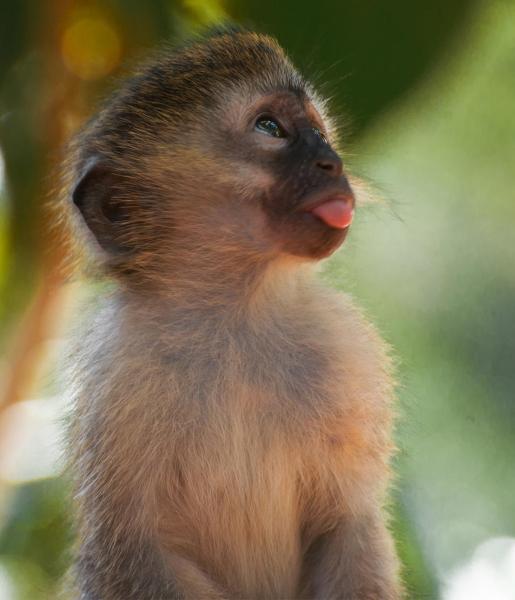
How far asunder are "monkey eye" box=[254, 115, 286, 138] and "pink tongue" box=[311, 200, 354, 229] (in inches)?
11.2

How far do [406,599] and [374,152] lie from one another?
4.51 feet

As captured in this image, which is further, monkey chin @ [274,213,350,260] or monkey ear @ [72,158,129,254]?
monkey ear @ [72,158,129,254]

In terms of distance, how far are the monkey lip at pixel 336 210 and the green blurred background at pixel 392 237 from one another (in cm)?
91

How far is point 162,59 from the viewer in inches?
129

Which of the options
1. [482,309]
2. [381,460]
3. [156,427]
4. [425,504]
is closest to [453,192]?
[482,309]

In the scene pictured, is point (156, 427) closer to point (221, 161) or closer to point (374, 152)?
point (221, 161)

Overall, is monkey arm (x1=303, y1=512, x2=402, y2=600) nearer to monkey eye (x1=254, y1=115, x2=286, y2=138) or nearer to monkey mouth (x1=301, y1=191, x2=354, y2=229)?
monkey mouth (x1=301, y1=191, x2=354, y2=229)

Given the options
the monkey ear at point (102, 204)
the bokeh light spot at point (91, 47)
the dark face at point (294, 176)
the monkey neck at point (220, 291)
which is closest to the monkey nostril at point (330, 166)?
the dark face at point (294, 176)

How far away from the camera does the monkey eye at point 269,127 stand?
3.00 m

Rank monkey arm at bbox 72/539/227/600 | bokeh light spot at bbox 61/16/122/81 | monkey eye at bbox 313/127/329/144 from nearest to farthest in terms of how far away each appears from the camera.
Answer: monkey arm at bbox 72/539/227/600 < monkey eye at bbox 313/127/329/144 < bokeh light spot at bbox 61/16/122/81

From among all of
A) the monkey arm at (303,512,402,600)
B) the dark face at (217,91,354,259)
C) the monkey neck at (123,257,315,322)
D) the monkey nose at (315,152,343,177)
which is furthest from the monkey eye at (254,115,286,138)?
the monkey arm at (303,512,402,600)

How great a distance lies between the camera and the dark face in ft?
9.21

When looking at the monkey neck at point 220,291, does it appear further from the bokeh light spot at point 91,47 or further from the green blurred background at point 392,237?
the bokeh light spot at point 91,47

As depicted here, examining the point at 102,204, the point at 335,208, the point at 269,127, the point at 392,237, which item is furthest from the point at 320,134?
the point at 392,237
